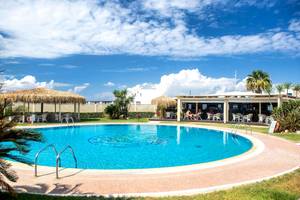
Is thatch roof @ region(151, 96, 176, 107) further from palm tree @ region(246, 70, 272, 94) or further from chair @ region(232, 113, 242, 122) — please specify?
palm tree @ region(246, 70, 272, 94)

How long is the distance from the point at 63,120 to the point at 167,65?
1752 centimetres

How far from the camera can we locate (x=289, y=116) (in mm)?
19766

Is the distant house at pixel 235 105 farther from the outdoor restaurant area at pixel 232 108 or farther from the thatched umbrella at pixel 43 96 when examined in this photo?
the thatched umbrella at pixel 43 96

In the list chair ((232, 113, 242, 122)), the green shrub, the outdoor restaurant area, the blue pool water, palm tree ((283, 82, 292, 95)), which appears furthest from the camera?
palm tree ((283, 82, 292, 95))

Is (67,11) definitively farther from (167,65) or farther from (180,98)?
(167,65)

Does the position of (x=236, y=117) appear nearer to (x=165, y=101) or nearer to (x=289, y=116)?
(x=165, y=101)

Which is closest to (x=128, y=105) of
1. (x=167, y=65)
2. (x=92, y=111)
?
(x=92, y=111)

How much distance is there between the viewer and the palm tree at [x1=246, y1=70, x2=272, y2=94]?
38.1 meters

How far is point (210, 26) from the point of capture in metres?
27.4

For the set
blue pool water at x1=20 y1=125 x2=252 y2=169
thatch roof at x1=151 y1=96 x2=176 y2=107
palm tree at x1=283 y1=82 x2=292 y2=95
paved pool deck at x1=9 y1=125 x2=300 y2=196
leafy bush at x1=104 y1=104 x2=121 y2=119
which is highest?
palm tree at x1=283 y1=82 x2=292 y2=95

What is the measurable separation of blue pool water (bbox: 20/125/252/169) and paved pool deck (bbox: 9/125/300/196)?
2421 mm

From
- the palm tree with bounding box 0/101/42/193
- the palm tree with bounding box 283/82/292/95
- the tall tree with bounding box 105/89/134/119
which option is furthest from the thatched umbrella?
the palm tree with bounding box 283/82/292/95

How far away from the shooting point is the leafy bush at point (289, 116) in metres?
19.6

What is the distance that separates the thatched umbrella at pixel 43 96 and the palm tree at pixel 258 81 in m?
21.4
